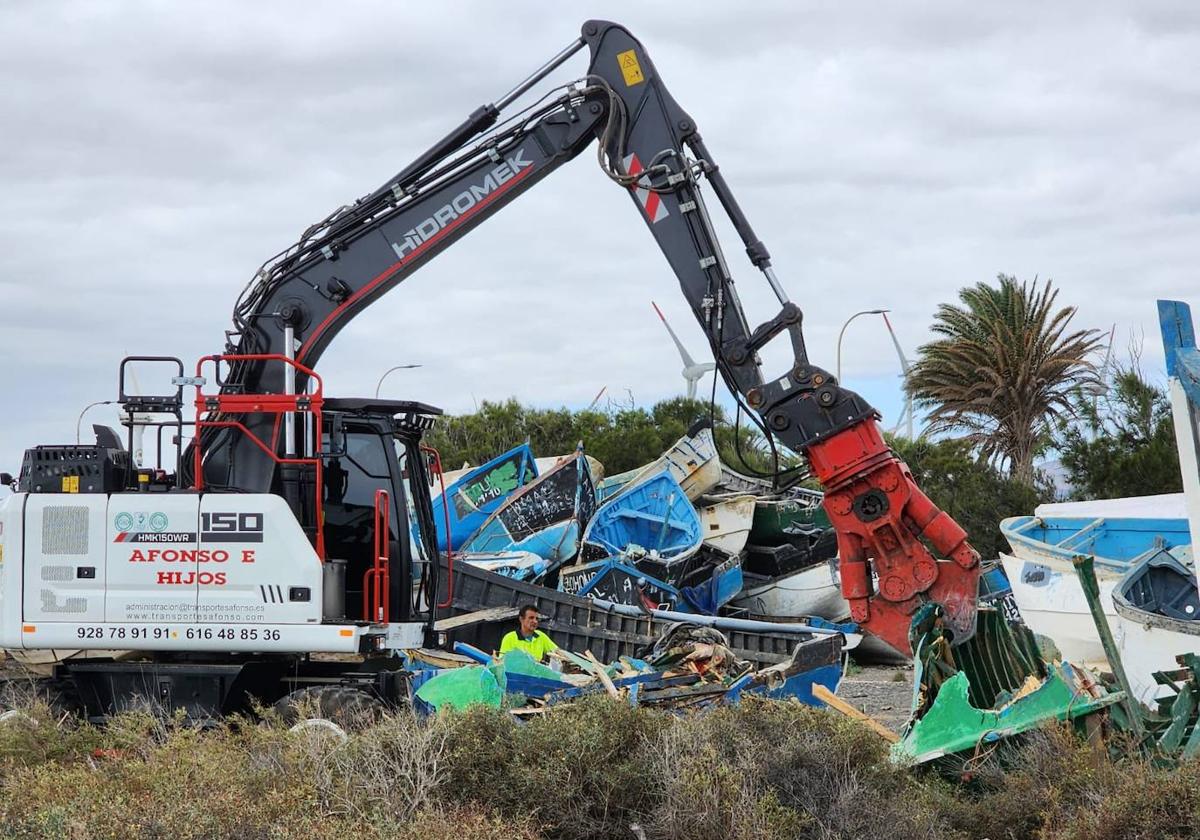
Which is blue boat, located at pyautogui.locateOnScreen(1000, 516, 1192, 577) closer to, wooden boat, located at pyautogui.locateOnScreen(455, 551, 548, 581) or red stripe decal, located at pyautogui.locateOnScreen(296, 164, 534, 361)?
wooden boat, located at pyautogui.locateOnScreen(455, 551, 548, 581)

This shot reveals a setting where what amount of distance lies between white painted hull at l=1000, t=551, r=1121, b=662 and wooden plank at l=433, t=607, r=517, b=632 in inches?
241

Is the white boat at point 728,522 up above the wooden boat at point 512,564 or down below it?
above

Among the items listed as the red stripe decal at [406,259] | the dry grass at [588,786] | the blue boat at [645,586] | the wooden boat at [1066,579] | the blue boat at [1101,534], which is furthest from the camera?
the blue boat at [1101,534]

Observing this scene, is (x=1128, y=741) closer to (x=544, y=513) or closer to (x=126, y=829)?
(x=126, y=829)

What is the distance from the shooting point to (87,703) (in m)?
10.3

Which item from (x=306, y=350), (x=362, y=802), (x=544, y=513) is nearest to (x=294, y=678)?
(x=306, y=350)

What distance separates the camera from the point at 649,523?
67.1ft

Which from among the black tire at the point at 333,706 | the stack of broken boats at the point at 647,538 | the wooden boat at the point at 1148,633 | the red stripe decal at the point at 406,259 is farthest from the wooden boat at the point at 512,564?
the wooden boat at the point at 1148,633

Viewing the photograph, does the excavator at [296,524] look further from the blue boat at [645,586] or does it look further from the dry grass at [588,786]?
the blue boat at [645,586]

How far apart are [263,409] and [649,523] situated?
1083 cm

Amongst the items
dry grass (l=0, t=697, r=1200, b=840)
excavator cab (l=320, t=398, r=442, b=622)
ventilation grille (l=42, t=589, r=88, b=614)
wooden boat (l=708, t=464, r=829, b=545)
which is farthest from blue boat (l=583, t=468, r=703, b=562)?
dry grass (l=0, t=697, r=1200, b=840)

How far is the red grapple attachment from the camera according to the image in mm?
10039

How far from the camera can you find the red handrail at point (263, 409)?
32.6ft

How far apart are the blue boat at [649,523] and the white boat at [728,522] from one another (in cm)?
113
